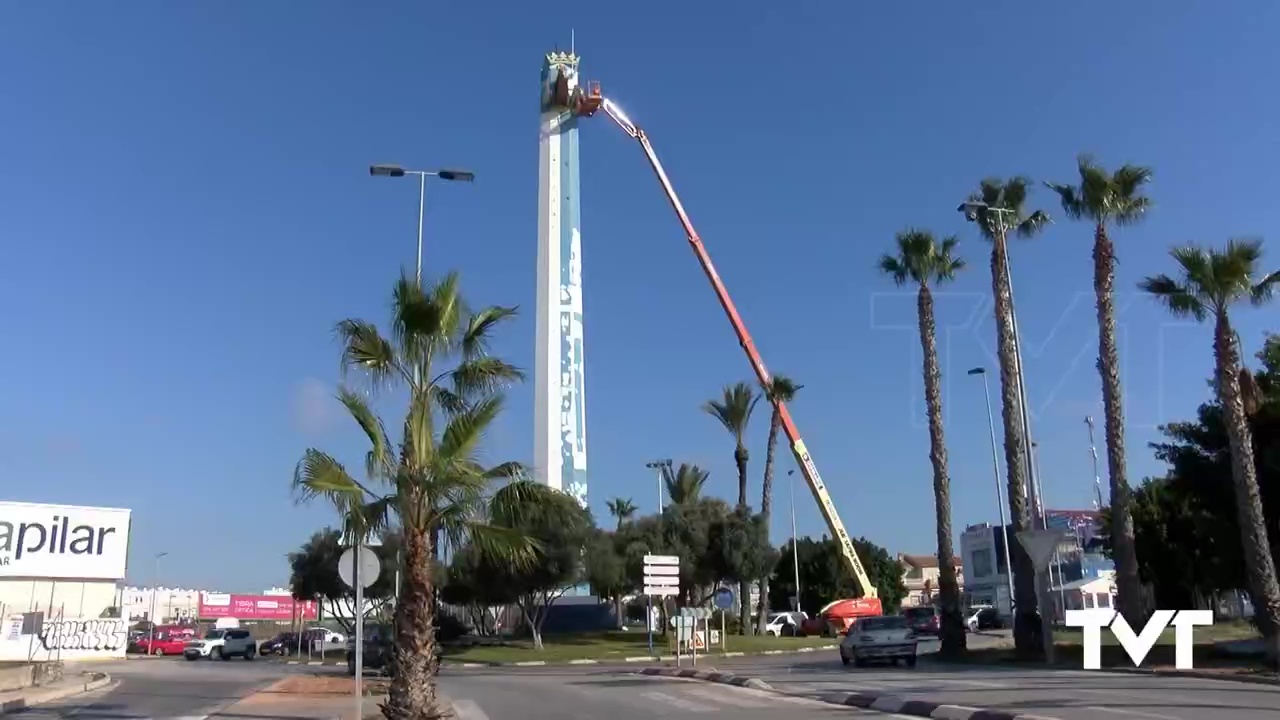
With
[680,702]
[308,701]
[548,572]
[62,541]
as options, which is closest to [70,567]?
[62,541]

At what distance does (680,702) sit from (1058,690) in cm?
654

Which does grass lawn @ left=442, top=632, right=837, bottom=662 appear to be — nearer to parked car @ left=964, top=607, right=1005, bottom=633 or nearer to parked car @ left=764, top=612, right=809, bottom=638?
parked car @ left=764, top=612, right=809, bottom=638

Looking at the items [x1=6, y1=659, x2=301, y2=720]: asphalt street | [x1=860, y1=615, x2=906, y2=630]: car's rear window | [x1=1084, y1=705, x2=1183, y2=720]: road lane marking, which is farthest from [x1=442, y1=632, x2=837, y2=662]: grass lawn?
[x1=1084, y1=705, x2=1183, y2=720]: road lane marking

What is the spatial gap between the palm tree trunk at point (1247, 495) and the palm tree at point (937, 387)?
961cm

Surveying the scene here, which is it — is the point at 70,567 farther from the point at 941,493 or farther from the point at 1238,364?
the point at 1238,364

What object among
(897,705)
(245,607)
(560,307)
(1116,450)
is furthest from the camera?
(245,607)

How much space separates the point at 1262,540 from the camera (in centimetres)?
2445

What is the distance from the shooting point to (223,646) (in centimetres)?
5403

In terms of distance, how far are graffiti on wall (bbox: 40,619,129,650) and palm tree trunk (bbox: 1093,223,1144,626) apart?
4311cm

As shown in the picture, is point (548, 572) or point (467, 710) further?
point (548, 572)

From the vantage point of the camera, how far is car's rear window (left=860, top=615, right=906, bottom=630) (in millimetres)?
30016

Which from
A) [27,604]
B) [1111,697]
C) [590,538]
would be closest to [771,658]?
[590,538]

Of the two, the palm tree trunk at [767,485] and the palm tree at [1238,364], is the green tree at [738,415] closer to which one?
the palm tree trunk at [767,485]

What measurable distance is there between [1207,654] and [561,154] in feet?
188
